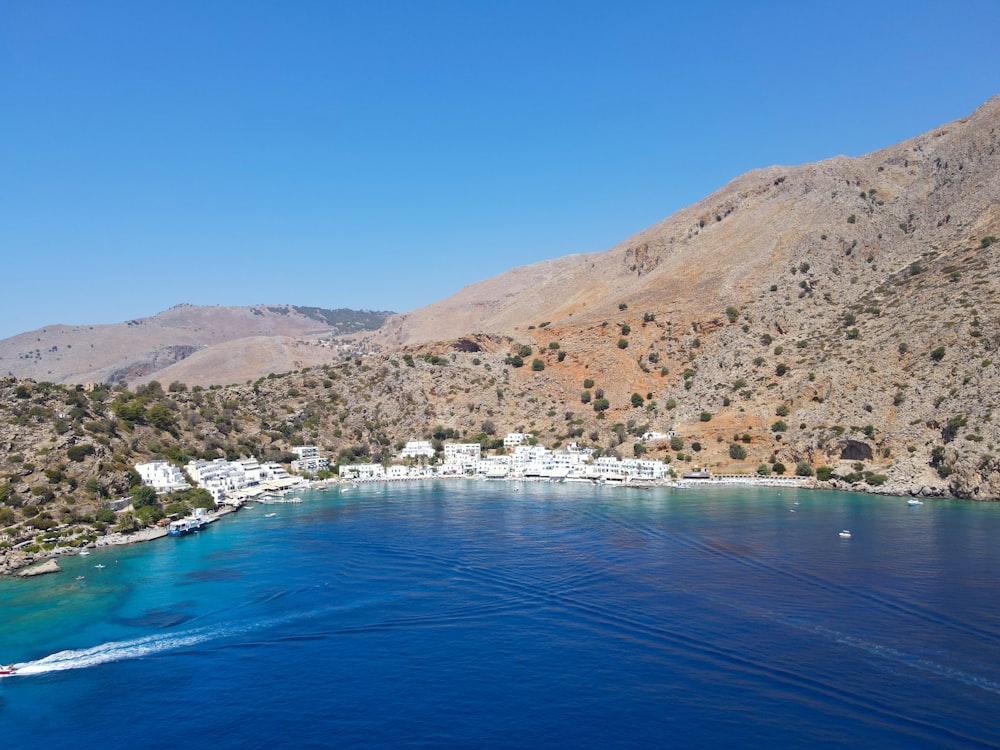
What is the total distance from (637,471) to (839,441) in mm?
23625

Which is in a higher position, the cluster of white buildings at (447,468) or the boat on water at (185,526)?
the cluster of white buildings at (447,468)

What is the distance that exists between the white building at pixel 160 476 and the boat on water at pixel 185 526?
8301 millimetres

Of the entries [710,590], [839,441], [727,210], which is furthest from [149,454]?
[727,210]

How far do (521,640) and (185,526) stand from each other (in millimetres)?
39408

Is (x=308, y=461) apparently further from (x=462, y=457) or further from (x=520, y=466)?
(x=520, y=466)

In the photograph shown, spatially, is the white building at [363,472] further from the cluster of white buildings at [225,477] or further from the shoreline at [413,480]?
the cluster of white buildings at [225,477]

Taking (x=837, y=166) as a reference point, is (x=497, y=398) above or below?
below

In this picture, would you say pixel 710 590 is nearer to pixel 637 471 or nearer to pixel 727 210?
pixel 637 471

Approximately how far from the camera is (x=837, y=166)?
442 feet

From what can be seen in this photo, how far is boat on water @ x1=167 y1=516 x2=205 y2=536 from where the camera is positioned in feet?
197

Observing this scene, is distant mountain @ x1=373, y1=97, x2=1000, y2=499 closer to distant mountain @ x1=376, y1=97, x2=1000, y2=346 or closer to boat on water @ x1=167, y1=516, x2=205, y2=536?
distant mountain @ x1=376, y1=97, x2=1000, y2=346

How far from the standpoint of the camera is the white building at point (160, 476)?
228 feet

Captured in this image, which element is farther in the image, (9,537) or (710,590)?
(9,537)

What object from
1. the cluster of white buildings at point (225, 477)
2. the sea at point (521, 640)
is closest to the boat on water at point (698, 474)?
the sea at point (521, 640)
